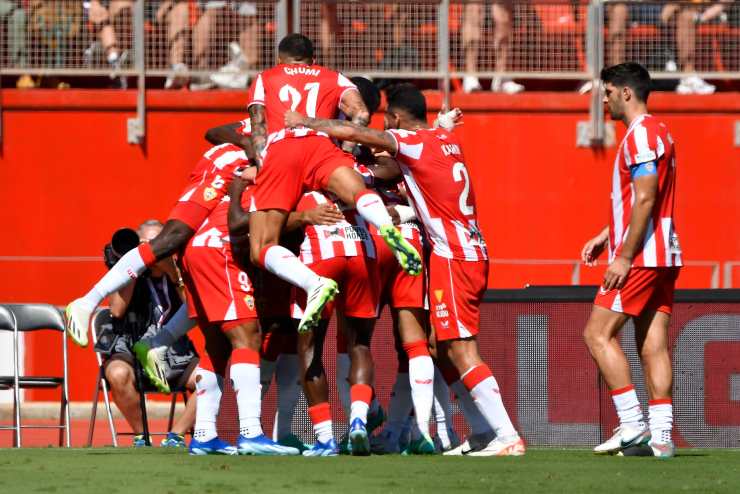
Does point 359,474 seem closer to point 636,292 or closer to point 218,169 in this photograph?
point 636,292

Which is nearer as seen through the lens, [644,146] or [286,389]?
[644,146]

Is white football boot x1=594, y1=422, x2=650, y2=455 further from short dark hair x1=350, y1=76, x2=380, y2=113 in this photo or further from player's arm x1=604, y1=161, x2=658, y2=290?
short dark hair x1=350, y1=76, x2=380, y2=113

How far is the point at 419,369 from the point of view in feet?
29.5

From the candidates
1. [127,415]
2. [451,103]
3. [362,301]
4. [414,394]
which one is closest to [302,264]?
[362,301]

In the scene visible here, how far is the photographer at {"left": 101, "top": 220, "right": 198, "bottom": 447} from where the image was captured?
11859mm

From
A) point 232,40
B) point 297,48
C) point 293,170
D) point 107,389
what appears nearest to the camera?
point 293,170

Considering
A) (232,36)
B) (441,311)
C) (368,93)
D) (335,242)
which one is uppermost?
(232,36)

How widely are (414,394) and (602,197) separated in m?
9.76

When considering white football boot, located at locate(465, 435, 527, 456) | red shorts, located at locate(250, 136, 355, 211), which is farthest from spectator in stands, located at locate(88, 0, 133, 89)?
white football boot, located at locate(465, 435, 527, 456)

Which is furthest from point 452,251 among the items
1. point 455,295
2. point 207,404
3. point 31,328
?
point 31,328

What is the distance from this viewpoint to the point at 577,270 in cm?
1625

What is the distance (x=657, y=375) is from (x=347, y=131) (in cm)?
232

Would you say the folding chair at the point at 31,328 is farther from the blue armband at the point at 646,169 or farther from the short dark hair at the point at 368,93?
the blue armband at the point at 646,169

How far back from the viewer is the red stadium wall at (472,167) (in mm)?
18016
